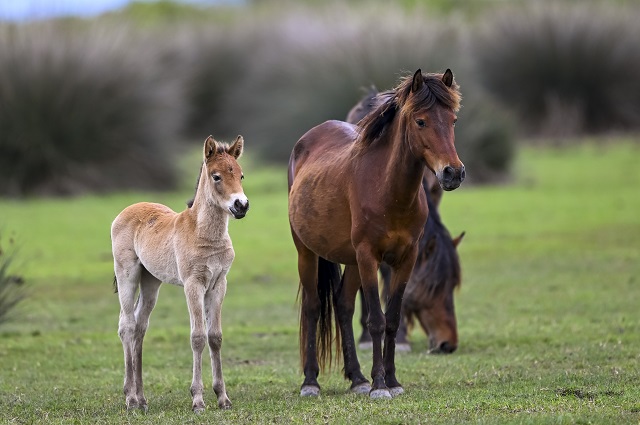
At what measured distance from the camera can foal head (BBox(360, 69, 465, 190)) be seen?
6340 mm

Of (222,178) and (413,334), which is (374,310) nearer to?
(222,178)

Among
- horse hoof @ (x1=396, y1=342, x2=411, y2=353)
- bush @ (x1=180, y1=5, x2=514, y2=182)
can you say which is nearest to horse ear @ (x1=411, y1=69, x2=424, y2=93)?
horse hoof @ (x1=396, y1=342, x2=411, y2=353)

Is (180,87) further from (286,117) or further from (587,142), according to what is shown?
(587,142)

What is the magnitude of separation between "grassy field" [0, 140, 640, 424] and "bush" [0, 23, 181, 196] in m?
0.92

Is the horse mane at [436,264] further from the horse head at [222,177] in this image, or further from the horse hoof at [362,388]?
the horse head at [222,177]

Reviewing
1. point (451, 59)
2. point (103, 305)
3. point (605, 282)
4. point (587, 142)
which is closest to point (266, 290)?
point (103, 305)

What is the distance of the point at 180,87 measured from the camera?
2398 centimetres

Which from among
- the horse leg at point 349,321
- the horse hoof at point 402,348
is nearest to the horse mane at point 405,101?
the horse leg at point 349,321

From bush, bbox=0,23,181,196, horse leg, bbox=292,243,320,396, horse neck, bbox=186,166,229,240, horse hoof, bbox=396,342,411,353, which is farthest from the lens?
bush, bbox=0,23,181,196

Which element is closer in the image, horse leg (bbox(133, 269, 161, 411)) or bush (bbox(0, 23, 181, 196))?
horse leg (bbox(133, 269, 161, 411))

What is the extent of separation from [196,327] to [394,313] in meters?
1.31

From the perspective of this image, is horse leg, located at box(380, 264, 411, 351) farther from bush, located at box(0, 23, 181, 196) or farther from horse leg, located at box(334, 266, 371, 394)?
bush, located at box(0, 23, 181, 196)

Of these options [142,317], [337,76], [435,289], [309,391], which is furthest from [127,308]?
[337,76]

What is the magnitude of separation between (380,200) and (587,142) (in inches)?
830
